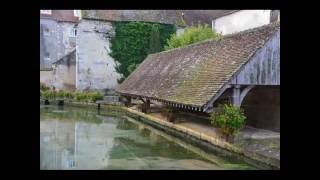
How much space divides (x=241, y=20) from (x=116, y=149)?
499 inches

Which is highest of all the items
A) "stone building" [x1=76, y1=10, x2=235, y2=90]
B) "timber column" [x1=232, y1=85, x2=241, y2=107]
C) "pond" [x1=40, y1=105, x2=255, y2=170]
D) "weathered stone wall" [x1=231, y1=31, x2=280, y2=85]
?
"stone building" [x1=76, y1=10, x2=235, y2=90]

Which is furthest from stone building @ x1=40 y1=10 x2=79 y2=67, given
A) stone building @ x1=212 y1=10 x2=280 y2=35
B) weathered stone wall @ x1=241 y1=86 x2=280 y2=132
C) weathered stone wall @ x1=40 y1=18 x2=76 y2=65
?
weathered stone wall @ x1=241 y1=86 x2=280 y2=132

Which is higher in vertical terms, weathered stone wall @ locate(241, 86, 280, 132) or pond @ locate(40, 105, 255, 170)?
weathered stone wall @ locate(241, 86, 280, 132)

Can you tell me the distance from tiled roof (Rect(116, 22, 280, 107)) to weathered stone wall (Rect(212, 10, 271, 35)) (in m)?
4.90

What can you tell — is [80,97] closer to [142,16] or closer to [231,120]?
[142,16]

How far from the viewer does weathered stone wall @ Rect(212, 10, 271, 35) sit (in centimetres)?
1815

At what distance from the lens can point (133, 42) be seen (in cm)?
2180

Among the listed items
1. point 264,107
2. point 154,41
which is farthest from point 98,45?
point 264,107

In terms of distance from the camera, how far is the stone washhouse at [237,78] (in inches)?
355

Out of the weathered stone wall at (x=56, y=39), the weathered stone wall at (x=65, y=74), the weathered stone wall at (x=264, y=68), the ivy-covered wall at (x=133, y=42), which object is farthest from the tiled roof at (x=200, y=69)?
the weathered stone wall at (x=56, y=39)

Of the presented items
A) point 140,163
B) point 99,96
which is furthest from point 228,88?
point 99,96

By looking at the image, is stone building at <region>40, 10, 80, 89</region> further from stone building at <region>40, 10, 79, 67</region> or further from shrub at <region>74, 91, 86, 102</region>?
shrub at <region>74, 91, 86, 102</region>
